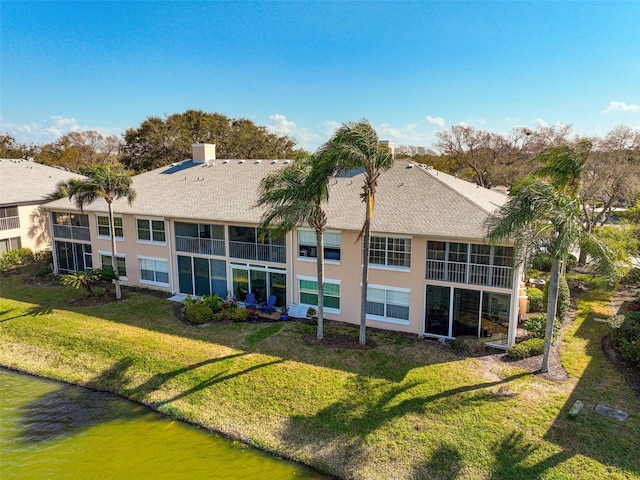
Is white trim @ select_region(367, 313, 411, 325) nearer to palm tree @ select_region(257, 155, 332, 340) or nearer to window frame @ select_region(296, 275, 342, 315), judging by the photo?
window frame @ select_region(296, 275, 342, 315)

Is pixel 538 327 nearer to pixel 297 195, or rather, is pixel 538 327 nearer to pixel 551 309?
pixel 551 309

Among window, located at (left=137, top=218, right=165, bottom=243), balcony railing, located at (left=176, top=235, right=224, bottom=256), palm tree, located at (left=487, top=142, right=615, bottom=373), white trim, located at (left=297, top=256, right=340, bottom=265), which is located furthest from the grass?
window, located at (left=137, top=218, right=165, bottom=243)

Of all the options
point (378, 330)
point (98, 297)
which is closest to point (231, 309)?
point (378, 330)

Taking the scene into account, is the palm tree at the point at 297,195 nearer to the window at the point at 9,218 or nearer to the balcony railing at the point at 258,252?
the balcony railing at the point at 258,252

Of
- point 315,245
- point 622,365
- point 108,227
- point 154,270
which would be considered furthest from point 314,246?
point 108,227

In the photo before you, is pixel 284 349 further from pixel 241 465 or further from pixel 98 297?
pixel 98 297

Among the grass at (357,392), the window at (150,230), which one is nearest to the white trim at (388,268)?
the grass at (357,392)
